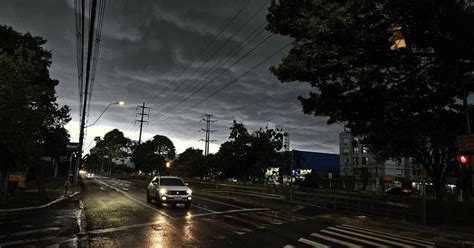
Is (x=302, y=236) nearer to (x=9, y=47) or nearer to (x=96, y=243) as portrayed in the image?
(x=96, y=243)

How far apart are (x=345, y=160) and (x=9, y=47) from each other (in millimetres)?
99092

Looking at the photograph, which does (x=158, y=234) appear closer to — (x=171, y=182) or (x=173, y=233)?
(x=173, y=233)

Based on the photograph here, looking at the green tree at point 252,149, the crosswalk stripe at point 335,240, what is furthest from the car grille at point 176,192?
the green tree at point 252,149

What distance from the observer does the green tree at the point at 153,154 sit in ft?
329

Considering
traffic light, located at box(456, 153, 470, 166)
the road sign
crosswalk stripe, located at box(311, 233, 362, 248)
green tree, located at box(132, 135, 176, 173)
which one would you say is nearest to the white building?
green tree, located at box(132, 135, 176, 173)

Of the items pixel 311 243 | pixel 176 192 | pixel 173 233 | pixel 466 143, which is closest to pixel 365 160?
pixel 176 192

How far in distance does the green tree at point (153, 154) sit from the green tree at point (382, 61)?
84179 millimetres

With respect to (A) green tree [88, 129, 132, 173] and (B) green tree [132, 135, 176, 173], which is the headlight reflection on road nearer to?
(B) green tree [132, 135, 176, 173]

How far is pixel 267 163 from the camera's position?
1747 inches

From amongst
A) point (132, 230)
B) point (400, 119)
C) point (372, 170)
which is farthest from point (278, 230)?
point (372, 170)

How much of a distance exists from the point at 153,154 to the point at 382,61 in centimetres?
9220

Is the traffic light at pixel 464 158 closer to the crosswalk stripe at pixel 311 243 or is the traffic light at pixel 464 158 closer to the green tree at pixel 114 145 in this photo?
the crosswalk stripe at pixel 311 243

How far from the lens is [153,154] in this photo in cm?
10325

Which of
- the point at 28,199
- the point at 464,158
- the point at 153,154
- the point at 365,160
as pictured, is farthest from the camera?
the point at 365,160
